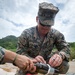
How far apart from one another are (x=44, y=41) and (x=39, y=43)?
0.33 ft

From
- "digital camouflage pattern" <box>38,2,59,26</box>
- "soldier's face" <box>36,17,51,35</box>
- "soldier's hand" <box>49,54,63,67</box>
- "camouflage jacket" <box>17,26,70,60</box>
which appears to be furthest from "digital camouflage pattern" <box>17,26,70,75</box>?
"soldier's hand" <box>49,54,63,67</box>

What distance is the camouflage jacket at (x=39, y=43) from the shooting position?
13.6ft

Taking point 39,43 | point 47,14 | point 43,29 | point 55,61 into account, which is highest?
point 47,14

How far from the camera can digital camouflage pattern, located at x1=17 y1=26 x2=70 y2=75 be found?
13.6 feet

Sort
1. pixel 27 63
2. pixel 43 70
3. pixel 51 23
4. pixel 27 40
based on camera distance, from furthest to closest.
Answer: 1. pixel 27 40
2. pixel 51 23
3. pixel 43 70
4. pixel 27 63

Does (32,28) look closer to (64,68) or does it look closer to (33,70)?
(64,68)

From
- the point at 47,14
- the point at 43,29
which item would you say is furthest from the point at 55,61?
the point at 47,14

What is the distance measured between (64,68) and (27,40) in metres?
0.82

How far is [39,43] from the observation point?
4.20 meters

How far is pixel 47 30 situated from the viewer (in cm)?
402

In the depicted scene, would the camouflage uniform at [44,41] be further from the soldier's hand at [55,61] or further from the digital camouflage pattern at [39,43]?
the soldier's hand at [55,61]

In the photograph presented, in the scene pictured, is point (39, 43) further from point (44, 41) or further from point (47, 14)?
point (47, 14)

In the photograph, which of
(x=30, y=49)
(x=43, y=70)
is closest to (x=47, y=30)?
(x=30, y=49)

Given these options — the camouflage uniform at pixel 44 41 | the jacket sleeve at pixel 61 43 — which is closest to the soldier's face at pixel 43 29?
the camouflage uniform at pixel 44 41
